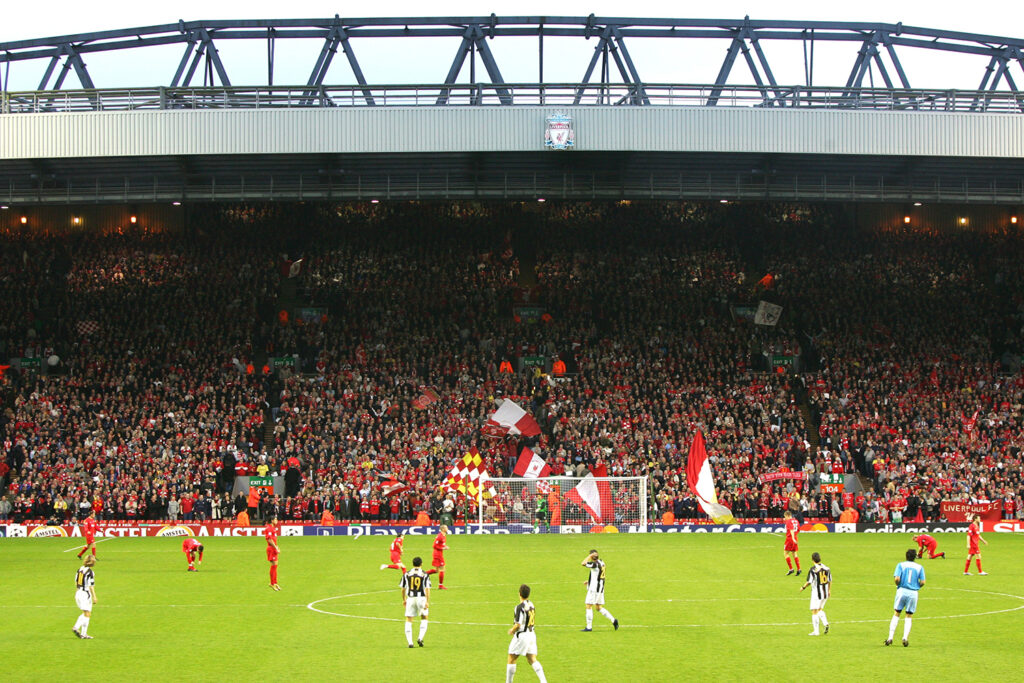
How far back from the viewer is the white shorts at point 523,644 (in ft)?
59.0

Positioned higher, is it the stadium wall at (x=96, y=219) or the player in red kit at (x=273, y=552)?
the stadium wall at (x=96, y=219)

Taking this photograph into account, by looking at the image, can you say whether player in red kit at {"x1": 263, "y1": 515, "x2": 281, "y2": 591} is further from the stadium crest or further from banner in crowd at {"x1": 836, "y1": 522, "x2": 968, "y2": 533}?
banner in crowd at {"x1": 836, "y1": 522, "x2": 968, "y2": 533}

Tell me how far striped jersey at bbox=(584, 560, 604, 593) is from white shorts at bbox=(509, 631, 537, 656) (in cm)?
546

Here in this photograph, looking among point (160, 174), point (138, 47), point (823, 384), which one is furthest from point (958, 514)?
point (138, 47)

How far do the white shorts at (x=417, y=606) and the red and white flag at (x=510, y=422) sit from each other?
30643 mm

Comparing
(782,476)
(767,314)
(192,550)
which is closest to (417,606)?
(192,550)

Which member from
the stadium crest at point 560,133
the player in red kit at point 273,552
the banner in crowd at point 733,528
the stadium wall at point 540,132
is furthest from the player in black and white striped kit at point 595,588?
the stadium wall at point 540,132

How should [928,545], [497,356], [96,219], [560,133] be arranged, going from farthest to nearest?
[96,219] → [497,356] → [560,133] → [928,545]

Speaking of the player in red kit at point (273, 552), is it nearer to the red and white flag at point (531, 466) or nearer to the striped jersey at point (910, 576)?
the striped jersey at point (910, 576)

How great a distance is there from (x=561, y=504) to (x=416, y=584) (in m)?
27.3

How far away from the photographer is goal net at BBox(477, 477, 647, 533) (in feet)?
160

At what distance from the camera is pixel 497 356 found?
5906 cm

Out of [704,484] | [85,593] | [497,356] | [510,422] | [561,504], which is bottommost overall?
[85,593]

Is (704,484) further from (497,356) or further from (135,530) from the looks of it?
(135,530)
